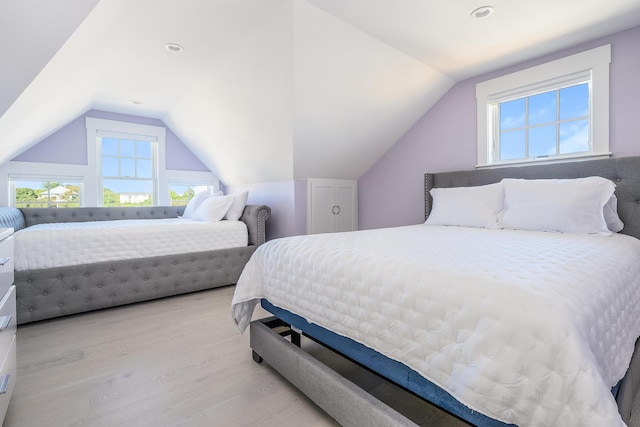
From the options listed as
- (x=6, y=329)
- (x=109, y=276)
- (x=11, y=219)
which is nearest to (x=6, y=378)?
(x=6, y=329)

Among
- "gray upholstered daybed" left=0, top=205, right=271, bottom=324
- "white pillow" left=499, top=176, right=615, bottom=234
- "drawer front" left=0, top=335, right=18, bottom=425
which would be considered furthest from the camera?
"gray upholstered daybed" left=0, top=205, right=271, bottom=324

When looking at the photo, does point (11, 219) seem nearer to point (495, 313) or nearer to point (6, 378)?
point (6, 378)

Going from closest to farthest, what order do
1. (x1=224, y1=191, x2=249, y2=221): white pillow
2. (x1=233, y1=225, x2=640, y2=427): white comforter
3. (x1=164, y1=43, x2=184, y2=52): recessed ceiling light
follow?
(x1=233, y1=225, x2=640, y2=427): white comforter, (x1=164, y1=43, x2=184, y2=52): recessed ceiling light, (x1=224, y1=191, x2=249, y2=221): white pillow

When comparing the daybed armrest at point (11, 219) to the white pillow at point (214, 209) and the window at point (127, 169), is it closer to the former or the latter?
the window at point (127, 169)

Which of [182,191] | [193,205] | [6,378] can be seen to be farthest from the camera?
[182,191]

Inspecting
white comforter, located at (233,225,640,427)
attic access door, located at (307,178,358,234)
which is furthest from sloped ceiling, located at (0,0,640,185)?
white comforter, located at (233,225,640,427)

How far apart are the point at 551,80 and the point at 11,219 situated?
4892mm

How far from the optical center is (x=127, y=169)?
4449mm

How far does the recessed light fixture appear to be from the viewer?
2.04m

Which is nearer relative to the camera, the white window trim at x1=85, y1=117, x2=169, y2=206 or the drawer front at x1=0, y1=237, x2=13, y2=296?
the drawer front at x1=0, y1=237, x2=13, y2=296

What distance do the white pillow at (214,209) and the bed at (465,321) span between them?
1.88 meters

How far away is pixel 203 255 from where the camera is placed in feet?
9.93

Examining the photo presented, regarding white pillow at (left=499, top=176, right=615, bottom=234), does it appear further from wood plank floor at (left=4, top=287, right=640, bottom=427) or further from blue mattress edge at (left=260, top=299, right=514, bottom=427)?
blue mattress edge at (left=260, top=299, right=514, bottom=427)

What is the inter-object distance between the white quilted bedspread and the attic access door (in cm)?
87
